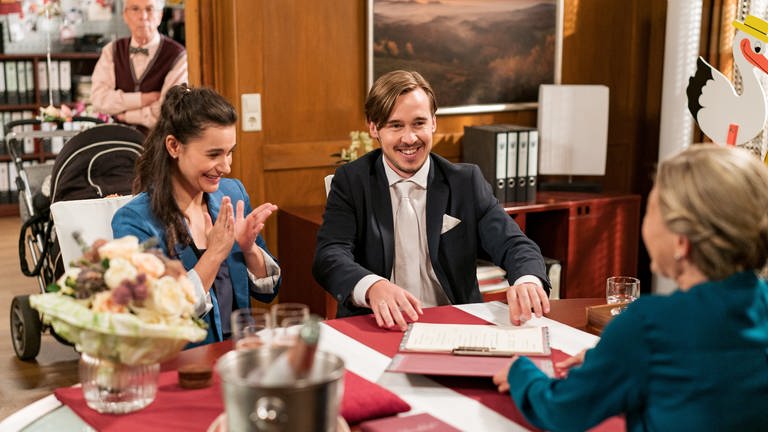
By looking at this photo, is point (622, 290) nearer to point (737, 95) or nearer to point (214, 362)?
point (214, 362)

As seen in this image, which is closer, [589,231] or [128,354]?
[128,354]

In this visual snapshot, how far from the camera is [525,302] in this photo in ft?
6.93

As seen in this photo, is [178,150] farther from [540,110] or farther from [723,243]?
[540,110]

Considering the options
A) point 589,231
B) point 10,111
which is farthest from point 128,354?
point 10,111

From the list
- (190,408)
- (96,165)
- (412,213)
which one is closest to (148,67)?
(96,165)

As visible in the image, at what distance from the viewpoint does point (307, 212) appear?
389 centimetres

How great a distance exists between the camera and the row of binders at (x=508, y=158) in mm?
4078

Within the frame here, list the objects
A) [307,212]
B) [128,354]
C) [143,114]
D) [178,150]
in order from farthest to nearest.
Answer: [143,114] → [307,212] → [178,150] → [128,354]

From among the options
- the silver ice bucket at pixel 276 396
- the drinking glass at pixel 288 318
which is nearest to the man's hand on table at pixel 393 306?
the drinking glass at pixel 288 318

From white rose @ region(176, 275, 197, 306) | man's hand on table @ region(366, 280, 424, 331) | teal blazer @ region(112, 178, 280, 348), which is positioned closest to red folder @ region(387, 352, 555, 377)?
man's hand on table @ region(366, 280, 424, 331)

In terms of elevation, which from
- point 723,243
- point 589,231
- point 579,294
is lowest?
point 579,294

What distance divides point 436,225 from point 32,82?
5.90 m

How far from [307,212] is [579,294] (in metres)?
1.37

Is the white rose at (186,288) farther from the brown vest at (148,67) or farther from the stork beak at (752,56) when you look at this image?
the brown vest at (148,67)
